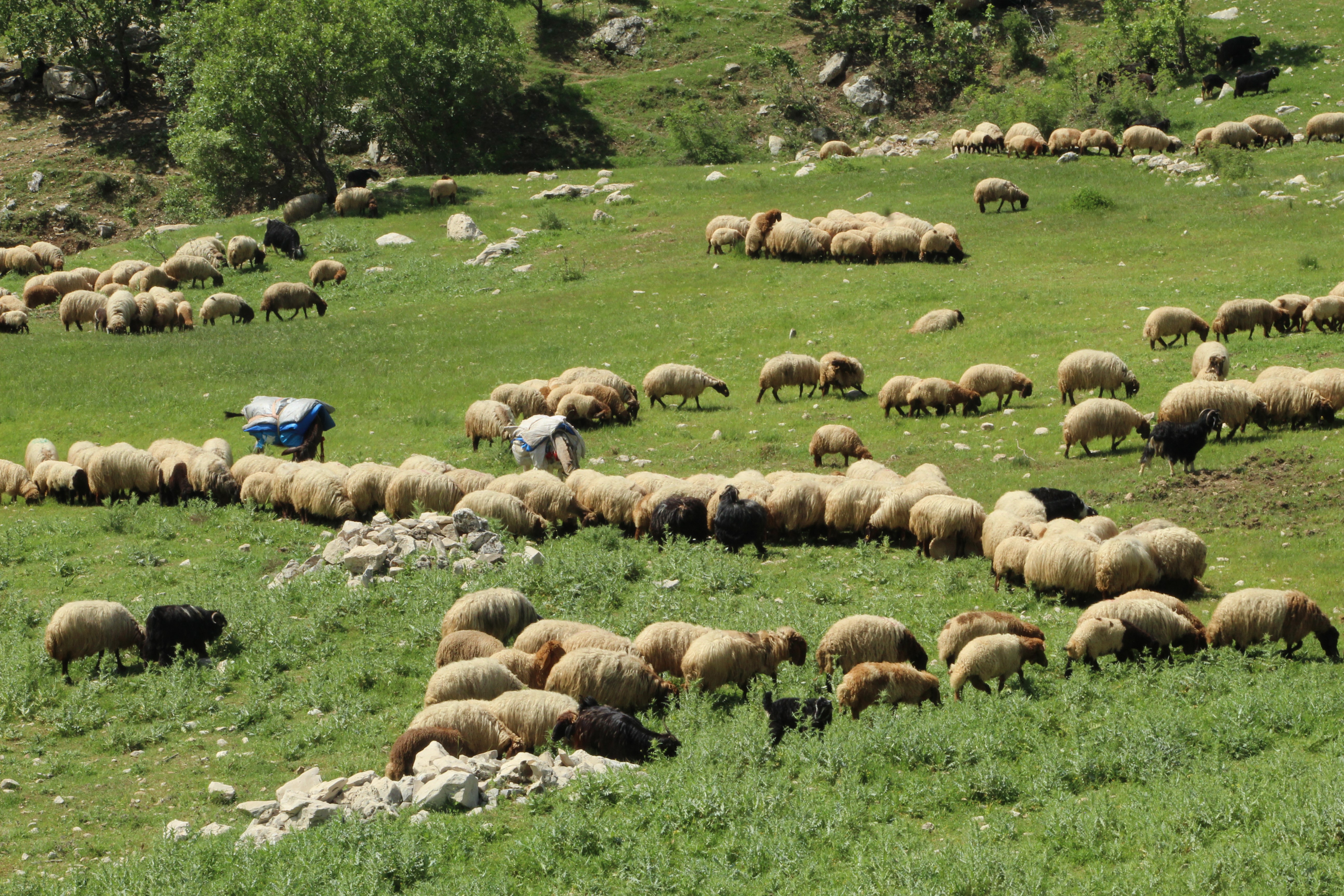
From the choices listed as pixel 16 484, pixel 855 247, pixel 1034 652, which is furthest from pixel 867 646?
pixel 855 247

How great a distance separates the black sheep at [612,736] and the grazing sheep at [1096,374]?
1302cm

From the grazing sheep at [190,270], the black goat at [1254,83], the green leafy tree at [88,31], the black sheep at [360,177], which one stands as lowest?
the grazing sheep at [190,270]

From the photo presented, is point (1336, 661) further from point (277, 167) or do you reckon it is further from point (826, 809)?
point (277, 167)

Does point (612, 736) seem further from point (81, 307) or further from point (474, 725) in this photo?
point (81, 307)

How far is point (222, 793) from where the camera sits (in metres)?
9.44

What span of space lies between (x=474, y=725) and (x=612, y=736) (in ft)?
3.88

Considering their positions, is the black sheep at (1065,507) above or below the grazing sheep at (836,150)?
below

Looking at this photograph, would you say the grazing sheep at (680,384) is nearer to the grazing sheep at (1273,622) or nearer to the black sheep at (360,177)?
the grazing sheep at (1273,622)

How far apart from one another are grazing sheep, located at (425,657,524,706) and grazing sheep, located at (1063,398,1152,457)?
34.6ft

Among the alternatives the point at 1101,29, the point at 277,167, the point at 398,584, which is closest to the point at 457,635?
the point at 398,584

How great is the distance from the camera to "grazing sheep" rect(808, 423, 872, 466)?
18.5m

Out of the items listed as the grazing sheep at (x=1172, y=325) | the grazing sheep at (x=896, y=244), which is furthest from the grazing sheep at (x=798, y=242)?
the grazing sheep at (x=1172, y=325)

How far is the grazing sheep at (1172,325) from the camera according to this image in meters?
22.7

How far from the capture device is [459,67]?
167 feet
